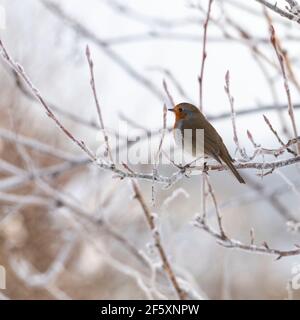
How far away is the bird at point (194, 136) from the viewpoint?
2291 mm

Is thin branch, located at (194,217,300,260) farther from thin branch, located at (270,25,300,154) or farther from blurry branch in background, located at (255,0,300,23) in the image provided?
blurry branch in background, located at (255,0,300,23)

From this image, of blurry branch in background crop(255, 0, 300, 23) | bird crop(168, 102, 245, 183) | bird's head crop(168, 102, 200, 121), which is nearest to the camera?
blurry branch in background crop(255, 0, 300, 23)

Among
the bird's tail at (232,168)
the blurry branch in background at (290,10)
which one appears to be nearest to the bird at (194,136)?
the bird's tail at (232,168)

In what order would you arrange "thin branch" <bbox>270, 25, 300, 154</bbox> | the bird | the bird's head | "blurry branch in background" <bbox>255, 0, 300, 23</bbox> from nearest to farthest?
"blurry branch in background" <bbox>255, 0, 300, 23</bbox>, "thin branch" <bbox>270, 25, 300, 154</bbox>, the bird, the bird's head

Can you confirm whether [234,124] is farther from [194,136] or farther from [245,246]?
[194,136]

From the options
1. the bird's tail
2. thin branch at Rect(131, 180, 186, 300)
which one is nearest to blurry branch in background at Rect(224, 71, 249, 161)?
the bird's tail

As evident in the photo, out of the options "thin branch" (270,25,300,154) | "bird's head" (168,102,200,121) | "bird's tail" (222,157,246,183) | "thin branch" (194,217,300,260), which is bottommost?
"thin branch" (194,217,300,260)

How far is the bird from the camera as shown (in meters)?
2.29

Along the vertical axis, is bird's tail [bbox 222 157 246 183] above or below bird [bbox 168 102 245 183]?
below

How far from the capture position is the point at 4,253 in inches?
300

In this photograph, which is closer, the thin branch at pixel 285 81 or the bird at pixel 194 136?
the thin branch at pixel 285 81

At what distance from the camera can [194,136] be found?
2.59 m

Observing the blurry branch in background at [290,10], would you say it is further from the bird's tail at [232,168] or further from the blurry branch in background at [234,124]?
the bird's tail at [232,168]

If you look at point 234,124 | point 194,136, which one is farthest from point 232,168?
point 194,136
